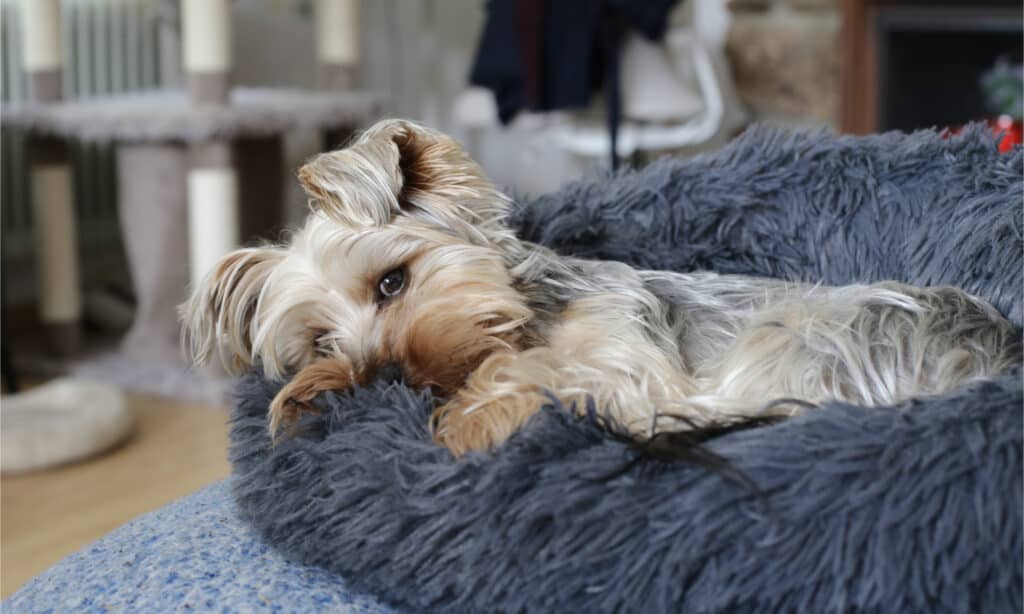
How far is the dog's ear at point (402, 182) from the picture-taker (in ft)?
4.34

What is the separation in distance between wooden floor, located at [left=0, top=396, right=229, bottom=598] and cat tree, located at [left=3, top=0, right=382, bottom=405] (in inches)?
15.6

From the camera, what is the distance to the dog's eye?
1355mm

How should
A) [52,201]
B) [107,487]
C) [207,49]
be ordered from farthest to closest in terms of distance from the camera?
1. [52,201]
2. [207,49]
3. [107,487]

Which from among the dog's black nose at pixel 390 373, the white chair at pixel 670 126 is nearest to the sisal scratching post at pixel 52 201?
the white chair at pixel 670 126

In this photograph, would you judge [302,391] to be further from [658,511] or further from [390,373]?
[658,511]

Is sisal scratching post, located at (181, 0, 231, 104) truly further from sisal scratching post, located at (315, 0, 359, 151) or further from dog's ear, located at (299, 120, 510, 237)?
dog's ear, located at (299, 120, 510, 237)

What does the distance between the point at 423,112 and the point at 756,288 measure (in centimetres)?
359

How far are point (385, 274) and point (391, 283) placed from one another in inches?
0.5

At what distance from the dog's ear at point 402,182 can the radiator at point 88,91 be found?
105 inches

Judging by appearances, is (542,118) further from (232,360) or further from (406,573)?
(406,573)

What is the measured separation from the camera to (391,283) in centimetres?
136

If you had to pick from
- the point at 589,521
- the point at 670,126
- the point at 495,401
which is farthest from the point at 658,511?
the point at 670,126

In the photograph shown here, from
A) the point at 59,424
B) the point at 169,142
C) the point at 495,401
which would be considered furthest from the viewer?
the point at 169,142

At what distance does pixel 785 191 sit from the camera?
1672 mm
